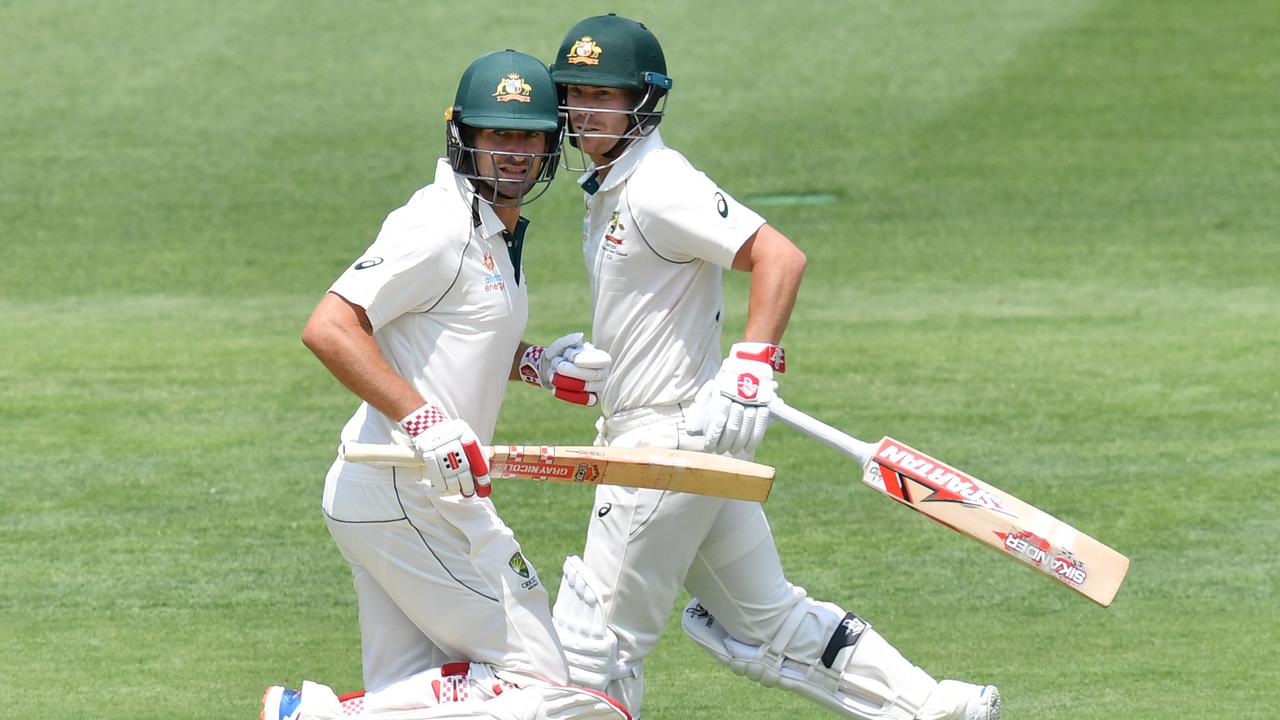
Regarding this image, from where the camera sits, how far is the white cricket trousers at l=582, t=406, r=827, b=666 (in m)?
5.47

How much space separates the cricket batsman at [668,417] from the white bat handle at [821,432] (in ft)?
0.42

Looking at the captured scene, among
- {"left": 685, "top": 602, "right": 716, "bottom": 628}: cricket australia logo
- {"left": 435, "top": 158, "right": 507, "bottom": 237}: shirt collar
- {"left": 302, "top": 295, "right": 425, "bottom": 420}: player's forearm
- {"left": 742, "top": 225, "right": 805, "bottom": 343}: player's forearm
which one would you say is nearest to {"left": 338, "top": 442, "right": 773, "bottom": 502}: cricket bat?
{"left": 302, "top": 295, "right": 425, "bottom": 420}: player's forearm

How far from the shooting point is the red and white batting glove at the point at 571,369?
17.6 feet

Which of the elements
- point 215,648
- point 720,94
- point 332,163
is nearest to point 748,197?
point 720,94

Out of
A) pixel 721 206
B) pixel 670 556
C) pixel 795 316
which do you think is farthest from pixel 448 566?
pixel 795 316

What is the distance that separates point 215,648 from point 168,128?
9.71 m

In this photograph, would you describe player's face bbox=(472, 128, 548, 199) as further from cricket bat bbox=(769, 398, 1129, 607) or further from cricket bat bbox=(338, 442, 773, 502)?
cricket bat bbox=(769, 398, 1129, 607)

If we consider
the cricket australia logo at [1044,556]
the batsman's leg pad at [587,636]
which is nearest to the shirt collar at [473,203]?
the batsman's leg pad at [587,636]

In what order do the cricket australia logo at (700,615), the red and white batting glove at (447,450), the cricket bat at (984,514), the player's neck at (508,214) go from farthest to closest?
the cricket australia logo at (700,615) < the cricket bat at (984,514) < the player's neck at (508,214) < the red and white batting glove at (447,450)

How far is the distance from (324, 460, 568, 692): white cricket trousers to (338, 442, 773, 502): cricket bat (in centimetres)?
16

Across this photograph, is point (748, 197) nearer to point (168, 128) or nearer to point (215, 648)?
point (168, 128)

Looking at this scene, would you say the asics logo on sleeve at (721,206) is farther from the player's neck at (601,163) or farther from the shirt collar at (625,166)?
the player's neck at (601,163)

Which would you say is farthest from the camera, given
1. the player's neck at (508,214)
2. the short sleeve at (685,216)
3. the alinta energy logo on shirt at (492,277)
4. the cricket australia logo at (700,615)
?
the cricket australia logo at (700,615)

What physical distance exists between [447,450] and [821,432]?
126 centimetres
